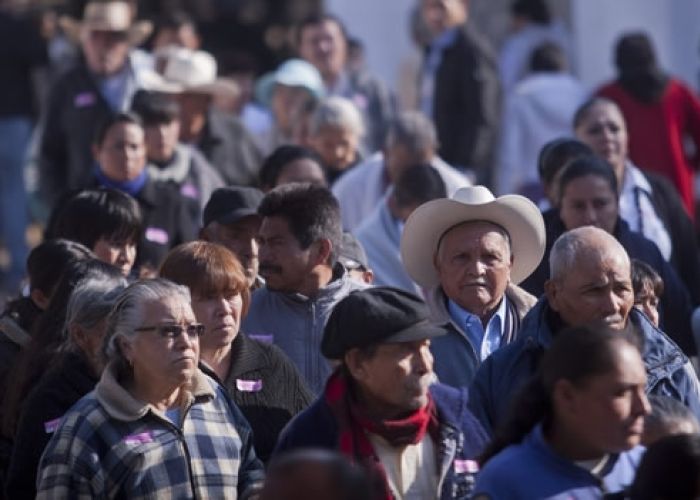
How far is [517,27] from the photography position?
17.1 m

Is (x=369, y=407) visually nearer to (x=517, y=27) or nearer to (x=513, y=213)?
(x=513, y=213)

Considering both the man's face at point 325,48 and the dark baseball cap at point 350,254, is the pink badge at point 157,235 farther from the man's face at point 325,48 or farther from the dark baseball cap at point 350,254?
the man's face at point 325,48

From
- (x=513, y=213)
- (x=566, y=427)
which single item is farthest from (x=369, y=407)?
(x=513, y=213)

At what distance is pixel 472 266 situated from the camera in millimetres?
8453

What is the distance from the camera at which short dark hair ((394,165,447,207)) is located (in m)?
10.8

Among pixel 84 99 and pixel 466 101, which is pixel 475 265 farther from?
pixel 466 101

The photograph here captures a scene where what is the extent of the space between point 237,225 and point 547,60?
5.95m

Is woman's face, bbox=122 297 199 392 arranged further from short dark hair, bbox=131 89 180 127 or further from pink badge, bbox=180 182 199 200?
short dark hair, bbox=131 89 180 127

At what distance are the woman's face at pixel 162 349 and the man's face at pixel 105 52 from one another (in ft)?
22.7

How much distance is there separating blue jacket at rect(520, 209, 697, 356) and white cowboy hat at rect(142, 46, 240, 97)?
4508 mm

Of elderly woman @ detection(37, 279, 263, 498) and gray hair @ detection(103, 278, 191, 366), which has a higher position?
gray hair @ detection(103, 278, 191, 366)

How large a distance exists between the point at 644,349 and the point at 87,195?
3403mm

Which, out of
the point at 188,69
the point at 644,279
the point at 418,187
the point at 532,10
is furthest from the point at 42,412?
the point at 532,10

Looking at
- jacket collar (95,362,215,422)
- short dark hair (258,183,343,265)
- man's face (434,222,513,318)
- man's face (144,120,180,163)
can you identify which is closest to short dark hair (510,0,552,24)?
man's face (144,120,180,163)
